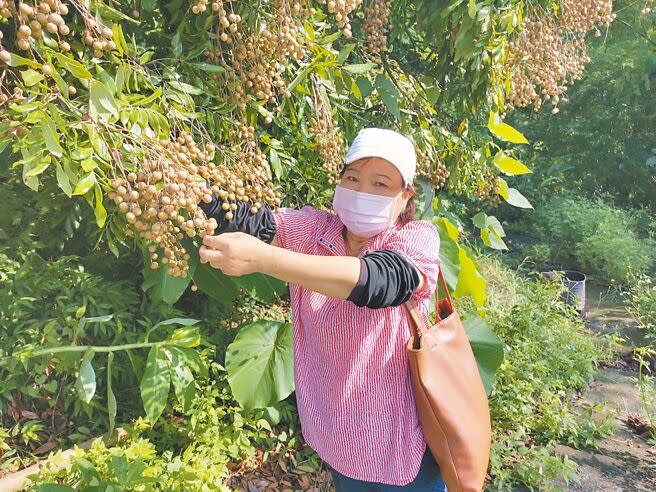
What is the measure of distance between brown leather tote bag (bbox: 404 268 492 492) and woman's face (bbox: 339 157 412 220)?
0.28 m

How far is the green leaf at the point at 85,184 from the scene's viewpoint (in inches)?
41.1

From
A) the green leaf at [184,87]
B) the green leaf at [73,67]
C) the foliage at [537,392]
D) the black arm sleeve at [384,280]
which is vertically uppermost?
the green leaf at [73,67]

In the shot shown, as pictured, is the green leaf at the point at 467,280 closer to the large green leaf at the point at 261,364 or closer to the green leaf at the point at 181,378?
the large green leaf at the point at 261,364

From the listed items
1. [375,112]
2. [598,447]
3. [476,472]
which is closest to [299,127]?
[375,112]

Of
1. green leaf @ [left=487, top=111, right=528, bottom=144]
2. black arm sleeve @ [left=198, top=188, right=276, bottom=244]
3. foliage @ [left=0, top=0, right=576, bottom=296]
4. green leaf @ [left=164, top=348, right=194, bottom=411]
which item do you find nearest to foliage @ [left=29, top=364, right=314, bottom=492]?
green leaf @ [left=164, top=348, right=194, bottom=411]

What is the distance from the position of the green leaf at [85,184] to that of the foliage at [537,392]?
7.28 feet

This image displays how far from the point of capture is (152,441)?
2340 mm

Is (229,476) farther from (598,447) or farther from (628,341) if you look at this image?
(628,341)

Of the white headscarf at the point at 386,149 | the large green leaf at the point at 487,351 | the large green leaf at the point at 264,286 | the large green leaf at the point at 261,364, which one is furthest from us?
the large green leaf at the point at 487,351

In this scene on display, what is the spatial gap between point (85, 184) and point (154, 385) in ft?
3.15

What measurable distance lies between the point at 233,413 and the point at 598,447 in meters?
1.99

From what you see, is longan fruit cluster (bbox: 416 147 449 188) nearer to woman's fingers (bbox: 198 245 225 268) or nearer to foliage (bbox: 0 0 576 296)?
foliage (bbox: 0 0 576 296)

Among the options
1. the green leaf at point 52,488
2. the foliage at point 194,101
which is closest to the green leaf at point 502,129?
the foliage at point 194,101

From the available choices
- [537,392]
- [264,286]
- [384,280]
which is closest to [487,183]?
[264,286]
